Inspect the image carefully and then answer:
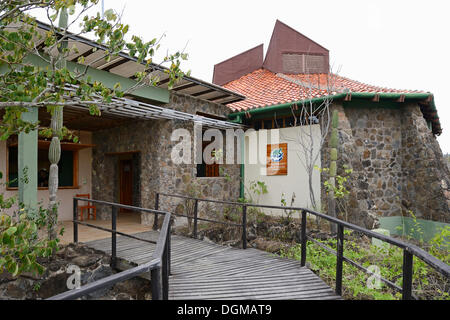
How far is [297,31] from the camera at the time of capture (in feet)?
36.1

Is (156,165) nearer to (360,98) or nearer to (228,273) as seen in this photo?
(228,273)

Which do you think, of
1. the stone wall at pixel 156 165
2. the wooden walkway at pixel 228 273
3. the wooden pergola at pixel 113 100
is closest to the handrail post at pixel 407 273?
the wooden walkway at pixel 228 273

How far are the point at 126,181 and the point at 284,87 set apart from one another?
20.6ft

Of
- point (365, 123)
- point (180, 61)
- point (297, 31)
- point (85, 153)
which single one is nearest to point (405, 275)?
point (180, 61)

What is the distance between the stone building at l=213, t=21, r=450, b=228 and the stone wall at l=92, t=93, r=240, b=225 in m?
1.04

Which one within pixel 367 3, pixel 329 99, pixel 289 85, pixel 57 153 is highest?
pixel 367 3

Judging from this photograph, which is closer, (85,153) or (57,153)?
(57,153)

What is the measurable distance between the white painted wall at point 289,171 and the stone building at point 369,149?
3 centimetres

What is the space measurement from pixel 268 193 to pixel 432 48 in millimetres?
5413

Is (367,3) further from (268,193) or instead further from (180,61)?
(268,193)

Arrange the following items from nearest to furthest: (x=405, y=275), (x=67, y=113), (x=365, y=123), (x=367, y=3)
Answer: (x=405, y=275) < (x=367, y=3) < (x=67, y=113) < (x=365, y=123)

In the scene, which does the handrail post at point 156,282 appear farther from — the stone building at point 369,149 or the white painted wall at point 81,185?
the white painted wall at point 81,185

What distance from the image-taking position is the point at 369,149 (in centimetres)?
755

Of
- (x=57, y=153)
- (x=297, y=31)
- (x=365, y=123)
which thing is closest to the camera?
(x=57, y=153)
